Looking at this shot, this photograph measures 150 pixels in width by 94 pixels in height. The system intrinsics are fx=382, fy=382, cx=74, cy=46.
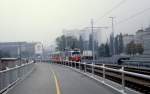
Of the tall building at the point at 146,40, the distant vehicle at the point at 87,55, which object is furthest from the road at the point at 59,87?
the distant vehicle at the point at 87,55

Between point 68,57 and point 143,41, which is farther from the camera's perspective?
point 68,57

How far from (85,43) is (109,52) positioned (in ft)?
115

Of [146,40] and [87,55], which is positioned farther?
[87,55]

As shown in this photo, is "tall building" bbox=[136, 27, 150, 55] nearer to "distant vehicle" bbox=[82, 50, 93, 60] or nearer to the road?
the road

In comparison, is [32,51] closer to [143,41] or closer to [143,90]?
[143,41]

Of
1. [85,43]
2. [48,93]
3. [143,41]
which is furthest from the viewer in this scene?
[85,43]

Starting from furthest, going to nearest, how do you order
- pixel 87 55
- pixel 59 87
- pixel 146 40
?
pixel 87 55
pixel 146 40
pixel 59 87

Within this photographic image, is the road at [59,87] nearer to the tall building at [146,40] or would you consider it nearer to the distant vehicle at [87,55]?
the tall building at [146,40]

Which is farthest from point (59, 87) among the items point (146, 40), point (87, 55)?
point (87, 55)

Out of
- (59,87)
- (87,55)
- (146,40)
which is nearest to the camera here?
(59,87)

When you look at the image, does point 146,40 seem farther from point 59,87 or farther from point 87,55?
point 87,55

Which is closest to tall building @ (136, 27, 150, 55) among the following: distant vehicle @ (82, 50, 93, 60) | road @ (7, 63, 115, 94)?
road @ (7, 63, 115, 94)

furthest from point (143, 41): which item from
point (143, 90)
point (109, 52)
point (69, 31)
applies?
point (69, 31)

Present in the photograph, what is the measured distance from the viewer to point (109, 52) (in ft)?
264
